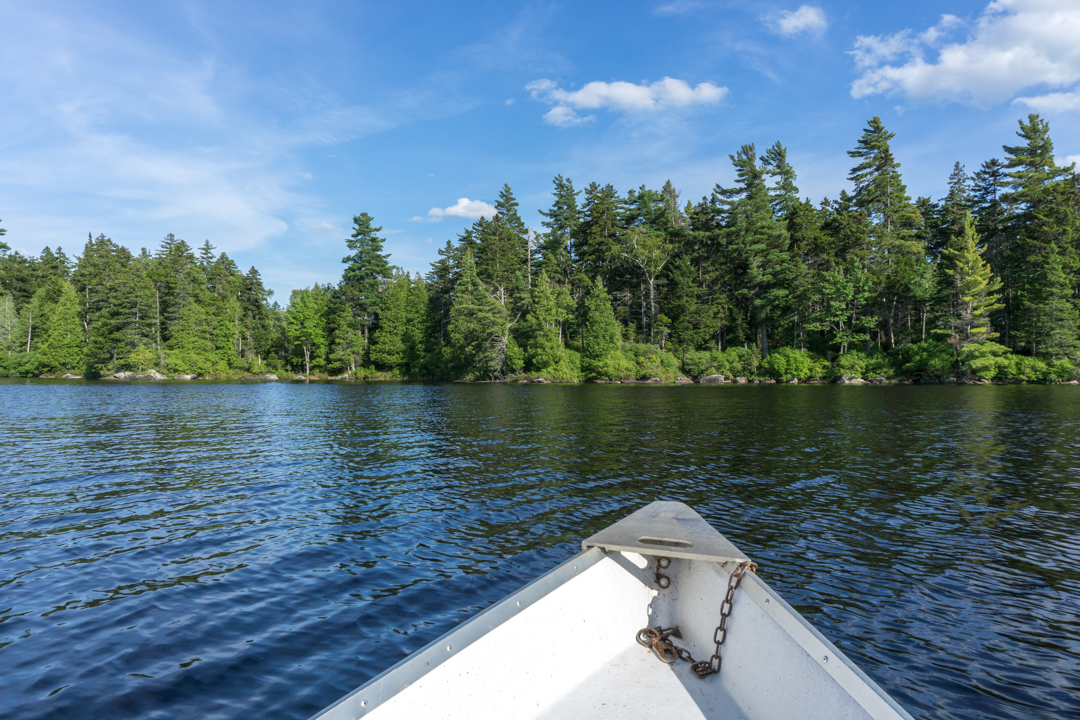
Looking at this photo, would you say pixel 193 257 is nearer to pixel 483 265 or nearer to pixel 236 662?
pixel 483 265

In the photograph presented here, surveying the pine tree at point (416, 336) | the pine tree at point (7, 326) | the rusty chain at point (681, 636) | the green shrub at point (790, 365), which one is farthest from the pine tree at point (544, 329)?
the pine tree at point (7, 326)

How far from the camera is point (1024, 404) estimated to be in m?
29.8

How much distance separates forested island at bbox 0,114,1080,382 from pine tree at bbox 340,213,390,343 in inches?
13.3

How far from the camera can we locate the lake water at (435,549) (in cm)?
485

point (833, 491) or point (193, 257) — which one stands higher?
point (193, 257)

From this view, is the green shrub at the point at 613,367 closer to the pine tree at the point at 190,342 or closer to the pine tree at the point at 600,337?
the pine tree at the point at 600,337

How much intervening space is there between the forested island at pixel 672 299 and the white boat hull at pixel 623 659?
196 ft

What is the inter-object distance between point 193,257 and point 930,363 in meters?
114

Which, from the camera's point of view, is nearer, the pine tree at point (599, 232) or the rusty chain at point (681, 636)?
the rusty chain at point (681, 636)

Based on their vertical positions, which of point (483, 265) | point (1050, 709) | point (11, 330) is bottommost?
point (1050, 709)

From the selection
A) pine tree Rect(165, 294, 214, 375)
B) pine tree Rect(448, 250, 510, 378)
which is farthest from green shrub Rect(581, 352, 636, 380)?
pine tree Rect(165, 294, 214, 375)

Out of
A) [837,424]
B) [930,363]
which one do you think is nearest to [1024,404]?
[837,424]

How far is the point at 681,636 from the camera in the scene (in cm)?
431

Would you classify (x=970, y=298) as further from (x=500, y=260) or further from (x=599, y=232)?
(x=500, y=260)
